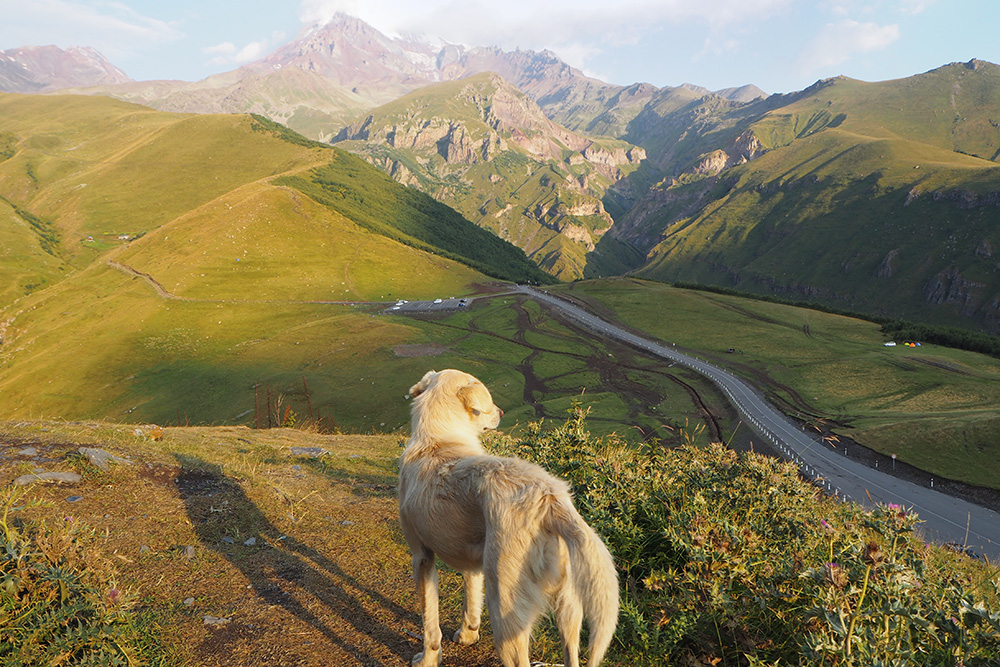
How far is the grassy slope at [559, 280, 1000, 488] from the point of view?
3825 cm

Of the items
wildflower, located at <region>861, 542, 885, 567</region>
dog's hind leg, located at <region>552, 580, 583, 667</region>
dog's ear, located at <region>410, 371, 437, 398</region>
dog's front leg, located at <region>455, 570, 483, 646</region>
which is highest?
dog's ear, located at <region>410, 371, 437, 398</region>

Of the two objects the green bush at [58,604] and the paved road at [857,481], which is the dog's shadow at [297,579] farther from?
the paved road at [857,481]

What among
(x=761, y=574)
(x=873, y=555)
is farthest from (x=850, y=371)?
(x=873, y=555)

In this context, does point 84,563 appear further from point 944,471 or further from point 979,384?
point 979,384

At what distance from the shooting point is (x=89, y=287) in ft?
339

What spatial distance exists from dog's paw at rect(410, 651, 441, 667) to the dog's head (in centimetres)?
226

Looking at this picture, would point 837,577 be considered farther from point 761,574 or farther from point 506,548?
point 506,548

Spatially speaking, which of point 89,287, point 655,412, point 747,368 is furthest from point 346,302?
point 747,368

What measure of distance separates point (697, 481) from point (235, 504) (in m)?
7.72

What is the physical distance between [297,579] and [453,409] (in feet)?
11.0

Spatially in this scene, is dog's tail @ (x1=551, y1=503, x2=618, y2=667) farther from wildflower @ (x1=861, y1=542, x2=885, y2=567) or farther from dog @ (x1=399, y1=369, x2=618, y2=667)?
wildflower @ (x1=861, y1=542, x2=885, y2=567)

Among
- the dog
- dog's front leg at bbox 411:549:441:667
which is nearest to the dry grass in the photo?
dog's front leg at bbox 411:549:441:667

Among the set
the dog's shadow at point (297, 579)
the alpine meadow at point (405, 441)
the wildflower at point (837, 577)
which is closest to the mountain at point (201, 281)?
the alpine meadow at point (405, 441)

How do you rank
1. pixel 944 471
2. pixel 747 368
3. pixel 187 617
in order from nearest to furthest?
pixel 187 617
pixel 944 471
pixel 747 368
